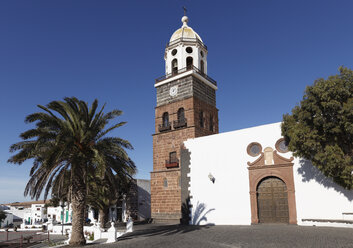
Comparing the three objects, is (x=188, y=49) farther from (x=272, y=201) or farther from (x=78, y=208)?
(x=78, y=208)

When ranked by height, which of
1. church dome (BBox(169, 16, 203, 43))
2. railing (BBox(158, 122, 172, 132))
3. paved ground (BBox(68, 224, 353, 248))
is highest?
church dome (BBox(169, 16, 203, 43))

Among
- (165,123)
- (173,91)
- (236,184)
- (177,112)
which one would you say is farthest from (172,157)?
(236,184)

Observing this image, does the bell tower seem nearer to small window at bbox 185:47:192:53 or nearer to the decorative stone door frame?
small window at bbox 185:47:192:53

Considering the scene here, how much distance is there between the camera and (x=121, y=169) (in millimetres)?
14992

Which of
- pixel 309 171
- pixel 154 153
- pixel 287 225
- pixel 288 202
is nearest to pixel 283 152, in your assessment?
pixel 309 171

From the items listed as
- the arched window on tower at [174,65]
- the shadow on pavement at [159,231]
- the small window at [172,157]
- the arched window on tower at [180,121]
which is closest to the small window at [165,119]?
the arched window on tower at [180,121]

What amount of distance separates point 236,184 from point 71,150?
408 inches

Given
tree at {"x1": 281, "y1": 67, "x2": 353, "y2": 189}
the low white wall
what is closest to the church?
tree at {"x1": 281, "y1": 67, "x2": 353, "y2": 189}

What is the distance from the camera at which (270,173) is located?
17812mm

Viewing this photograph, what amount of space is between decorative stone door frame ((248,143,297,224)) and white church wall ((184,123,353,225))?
25 cm

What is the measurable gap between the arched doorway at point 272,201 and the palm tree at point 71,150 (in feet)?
29.6

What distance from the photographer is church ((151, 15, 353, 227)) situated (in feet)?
54.2

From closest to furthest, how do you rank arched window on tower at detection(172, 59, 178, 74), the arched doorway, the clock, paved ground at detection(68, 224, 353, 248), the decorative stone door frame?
paved ground at detection(68, 224, 353, 248)
the decorative stone door frame
the arched doorway
the clock
arched window on tower at detection(172, 59, 178, 74)

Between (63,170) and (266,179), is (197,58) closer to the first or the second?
(266,179)
